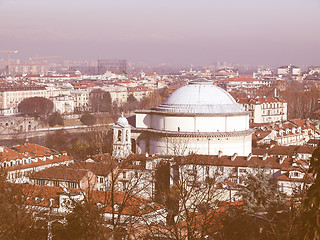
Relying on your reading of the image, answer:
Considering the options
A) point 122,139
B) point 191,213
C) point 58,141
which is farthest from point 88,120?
point 191,213

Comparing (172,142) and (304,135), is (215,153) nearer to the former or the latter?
(172,142)

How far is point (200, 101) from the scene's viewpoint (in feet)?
74.8

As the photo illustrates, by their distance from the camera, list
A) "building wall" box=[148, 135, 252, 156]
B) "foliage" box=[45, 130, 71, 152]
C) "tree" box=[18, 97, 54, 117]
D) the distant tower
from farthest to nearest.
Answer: "tree" box=[18, 97, 54, 117], "foliage" box=[45, 130, 71, 152], "building wall" box=[148, 135, 252, 156], the distant tower

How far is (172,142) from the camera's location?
72.4 ft

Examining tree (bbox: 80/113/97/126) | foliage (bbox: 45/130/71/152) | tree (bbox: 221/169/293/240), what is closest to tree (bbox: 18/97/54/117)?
tree (bbox: 80/113/97/126)

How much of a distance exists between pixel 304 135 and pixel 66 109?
3217 centimetres

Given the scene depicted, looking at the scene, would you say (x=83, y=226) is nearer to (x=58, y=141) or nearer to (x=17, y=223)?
(x=17, y=223)

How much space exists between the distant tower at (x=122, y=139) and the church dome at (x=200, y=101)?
1.84m

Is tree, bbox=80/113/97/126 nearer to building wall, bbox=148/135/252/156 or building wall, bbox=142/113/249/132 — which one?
building wall, bbox=148/135/252/156

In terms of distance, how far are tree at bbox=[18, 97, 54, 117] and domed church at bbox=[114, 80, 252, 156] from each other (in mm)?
29961

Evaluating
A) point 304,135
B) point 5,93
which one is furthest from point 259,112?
point 5,93

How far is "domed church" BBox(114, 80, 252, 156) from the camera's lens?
72.8 ft

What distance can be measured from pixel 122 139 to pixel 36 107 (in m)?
32.4

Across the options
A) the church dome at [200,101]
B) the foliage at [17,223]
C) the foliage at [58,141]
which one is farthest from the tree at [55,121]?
the foliage at [17,223]
